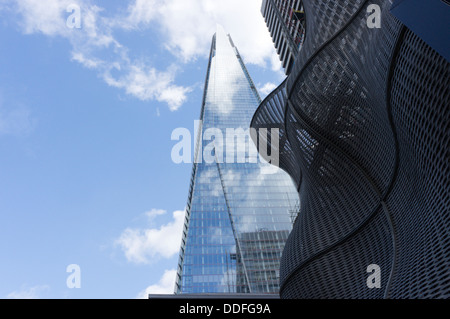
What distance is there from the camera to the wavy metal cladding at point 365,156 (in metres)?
10.2

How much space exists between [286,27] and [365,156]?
35261 millimetres

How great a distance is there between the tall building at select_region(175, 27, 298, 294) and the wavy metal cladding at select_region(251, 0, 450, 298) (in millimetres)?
46643

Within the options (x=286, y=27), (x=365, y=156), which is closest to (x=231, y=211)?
(x=286, y=27)

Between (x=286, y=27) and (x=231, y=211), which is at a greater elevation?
(x=286, y=27)

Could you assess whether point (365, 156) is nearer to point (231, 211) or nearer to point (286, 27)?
point (286, 27)

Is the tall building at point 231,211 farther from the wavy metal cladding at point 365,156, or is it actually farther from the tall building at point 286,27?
the wavy metal cladding at point 365,156

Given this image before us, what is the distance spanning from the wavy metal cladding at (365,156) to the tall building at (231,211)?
46.6 m

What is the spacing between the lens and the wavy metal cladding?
10.2 metres

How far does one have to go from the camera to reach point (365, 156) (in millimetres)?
16781

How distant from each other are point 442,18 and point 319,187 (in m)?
14.8

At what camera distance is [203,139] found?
340ft

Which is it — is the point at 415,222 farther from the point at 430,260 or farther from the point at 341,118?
the point at 341,118

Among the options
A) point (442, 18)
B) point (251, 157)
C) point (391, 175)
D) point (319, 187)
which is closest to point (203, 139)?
point (251, 157)

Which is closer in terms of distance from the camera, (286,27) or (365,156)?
(365,156)
